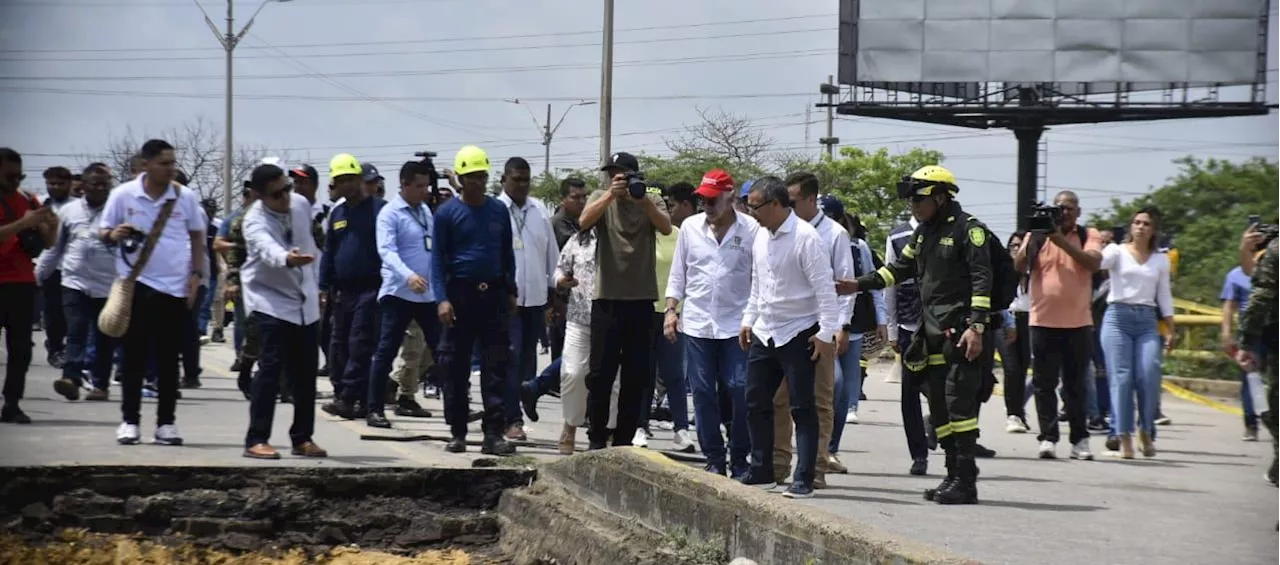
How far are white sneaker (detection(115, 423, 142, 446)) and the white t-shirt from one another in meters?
6.60

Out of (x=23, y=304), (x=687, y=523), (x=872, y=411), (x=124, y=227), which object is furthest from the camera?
(x=872, y=411)

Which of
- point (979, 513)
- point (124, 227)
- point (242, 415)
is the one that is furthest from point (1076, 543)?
point (242, 415)

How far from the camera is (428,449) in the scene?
10.5 meters

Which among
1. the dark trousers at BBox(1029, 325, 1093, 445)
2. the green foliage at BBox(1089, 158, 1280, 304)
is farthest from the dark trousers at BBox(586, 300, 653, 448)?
the green foliage at BBox(1089, 158, 1280, 304)

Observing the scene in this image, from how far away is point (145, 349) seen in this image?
10.1m

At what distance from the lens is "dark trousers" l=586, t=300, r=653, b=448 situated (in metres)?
10.0

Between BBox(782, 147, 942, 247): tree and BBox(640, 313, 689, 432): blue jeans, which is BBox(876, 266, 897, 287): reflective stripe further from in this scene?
BBox(782, 147, 942, 247): tree

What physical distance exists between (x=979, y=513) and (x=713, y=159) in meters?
51.2

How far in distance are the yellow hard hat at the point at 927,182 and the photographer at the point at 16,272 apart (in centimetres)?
498

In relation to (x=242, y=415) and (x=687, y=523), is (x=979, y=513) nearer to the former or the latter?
(x=687, y=523)

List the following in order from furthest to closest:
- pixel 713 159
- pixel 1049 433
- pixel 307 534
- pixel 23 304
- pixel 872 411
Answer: pixel 713 159, pixel 872 411, pixel 1049 433, pixel 23 304, pixel 307 534

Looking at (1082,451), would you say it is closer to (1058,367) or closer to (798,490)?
(1058,367)

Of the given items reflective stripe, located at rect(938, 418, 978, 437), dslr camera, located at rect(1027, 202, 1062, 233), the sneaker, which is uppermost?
dslr camera, located at rect(1027, 202, 1062, 233)

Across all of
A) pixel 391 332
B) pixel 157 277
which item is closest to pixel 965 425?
pixel 391 332
